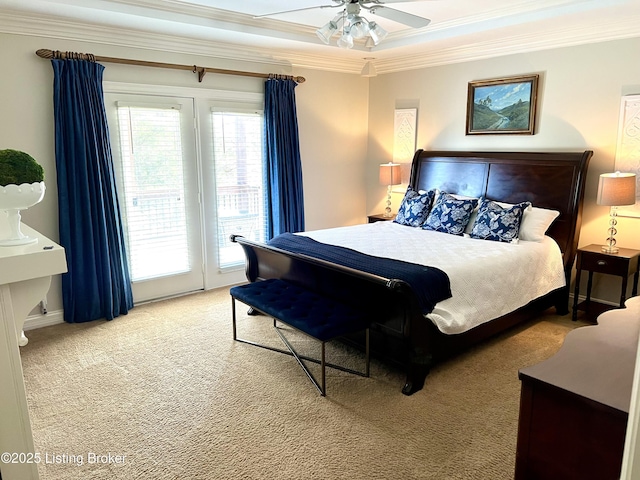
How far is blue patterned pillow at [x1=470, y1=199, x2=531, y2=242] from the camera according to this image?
400 cm

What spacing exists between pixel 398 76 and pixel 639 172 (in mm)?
2822

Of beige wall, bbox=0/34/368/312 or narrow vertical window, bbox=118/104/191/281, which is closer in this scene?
beige wall, bbox=0/34/368/312

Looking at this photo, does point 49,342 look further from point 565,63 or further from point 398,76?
point 565,63

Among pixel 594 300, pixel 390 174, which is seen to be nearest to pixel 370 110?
pixel 390 174

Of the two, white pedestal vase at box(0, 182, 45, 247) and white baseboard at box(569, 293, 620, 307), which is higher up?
white pedestal vase at box(0, 182, 45, 247)

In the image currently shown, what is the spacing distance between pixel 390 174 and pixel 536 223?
186cm

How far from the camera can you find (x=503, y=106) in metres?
4.63

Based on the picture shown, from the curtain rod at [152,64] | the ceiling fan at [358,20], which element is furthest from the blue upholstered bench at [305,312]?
the curtain rod at [152,64]

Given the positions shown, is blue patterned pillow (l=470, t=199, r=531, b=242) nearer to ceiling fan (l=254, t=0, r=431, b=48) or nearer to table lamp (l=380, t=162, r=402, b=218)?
table lamp (l=380, t=162, r=402, b=218)

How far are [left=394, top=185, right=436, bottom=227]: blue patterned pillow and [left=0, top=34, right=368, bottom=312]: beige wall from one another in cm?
122

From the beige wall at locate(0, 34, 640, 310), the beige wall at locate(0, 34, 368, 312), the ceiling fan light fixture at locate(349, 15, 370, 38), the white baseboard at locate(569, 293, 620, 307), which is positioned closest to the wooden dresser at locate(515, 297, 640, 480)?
the ceiling fan light fixture at locate(349, 15, 370, 38)

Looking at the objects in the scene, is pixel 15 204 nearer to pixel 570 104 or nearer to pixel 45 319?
pixel 45 319

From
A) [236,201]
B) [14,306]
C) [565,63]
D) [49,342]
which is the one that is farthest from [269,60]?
[14,306]

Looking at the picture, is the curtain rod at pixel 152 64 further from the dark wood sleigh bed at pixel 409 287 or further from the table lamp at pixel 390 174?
the dark wood sleigh bed at pixel 409 287
